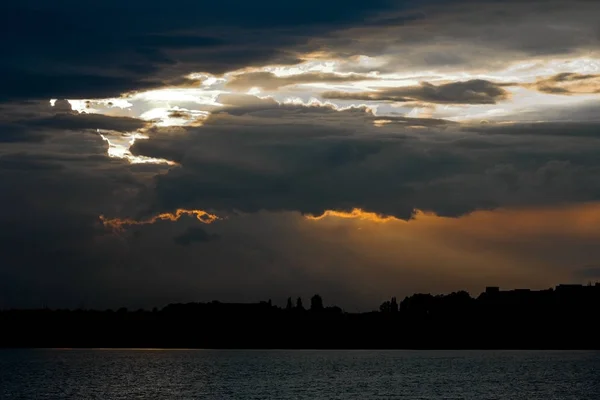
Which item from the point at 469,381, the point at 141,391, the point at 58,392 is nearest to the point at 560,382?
the point at 469,381

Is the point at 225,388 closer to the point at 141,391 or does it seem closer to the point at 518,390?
the point at 141,391

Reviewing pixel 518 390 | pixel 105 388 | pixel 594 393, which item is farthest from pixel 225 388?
pixel 594 393

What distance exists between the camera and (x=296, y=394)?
15388 cm

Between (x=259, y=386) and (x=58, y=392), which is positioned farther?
Result: (x=259, y=386)

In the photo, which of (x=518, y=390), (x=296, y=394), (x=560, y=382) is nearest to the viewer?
(x=296, y=394)

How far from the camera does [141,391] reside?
16225 cm

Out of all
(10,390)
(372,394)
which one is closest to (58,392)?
(10,390)

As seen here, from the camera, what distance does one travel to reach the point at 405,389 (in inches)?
6629

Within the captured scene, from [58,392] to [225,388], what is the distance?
2933 centimetres

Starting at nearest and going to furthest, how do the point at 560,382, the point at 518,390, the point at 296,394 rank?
the point at 296,394, the point at 518,390, the point at 560,382

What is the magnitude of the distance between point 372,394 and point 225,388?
29.5 meters

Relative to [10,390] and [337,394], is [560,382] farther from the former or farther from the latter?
[10,390]

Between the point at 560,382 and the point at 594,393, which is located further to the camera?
the point at 560,382

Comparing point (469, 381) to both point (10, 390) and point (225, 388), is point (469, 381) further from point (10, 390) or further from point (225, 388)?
point (10, 390)
